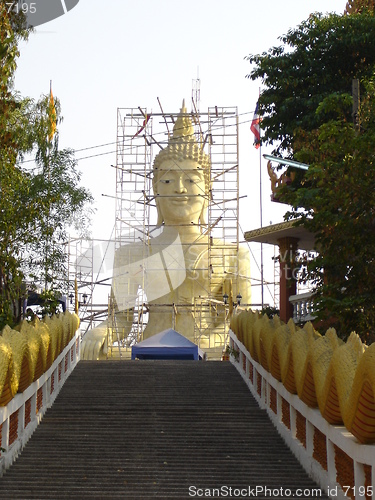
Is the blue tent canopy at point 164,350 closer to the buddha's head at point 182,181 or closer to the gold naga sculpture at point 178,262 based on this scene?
the gold naga sculpture at point 178,262

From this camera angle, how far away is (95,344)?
74.5 feet

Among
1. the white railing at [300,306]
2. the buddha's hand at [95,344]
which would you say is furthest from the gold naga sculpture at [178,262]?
the white railing at [300,306]

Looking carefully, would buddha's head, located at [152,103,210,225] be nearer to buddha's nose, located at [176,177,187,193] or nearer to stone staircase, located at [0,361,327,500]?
buddha's nose, located at [176,177,187,193]

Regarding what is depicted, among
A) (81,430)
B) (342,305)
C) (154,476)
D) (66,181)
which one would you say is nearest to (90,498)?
(154,476)

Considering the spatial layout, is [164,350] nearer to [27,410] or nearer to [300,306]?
[300,306]

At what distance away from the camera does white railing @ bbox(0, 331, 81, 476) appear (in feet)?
28.9

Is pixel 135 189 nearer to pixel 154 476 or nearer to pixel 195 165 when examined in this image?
pixel 195 165

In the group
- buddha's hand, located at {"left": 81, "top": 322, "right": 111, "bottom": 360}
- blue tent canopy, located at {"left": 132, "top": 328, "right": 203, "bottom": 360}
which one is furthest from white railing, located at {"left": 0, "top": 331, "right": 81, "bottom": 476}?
buddha's hand, located at {"left": 81, "top": 322, "right": 111, "bottom": 360}

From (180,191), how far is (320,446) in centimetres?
1640

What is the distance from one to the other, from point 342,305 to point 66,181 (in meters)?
5.80

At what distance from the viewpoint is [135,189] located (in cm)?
2567

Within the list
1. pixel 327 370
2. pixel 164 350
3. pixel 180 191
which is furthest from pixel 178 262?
pixel 327 370

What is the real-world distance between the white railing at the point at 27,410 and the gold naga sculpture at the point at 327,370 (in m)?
2.94

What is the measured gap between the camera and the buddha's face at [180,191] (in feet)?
80.3
